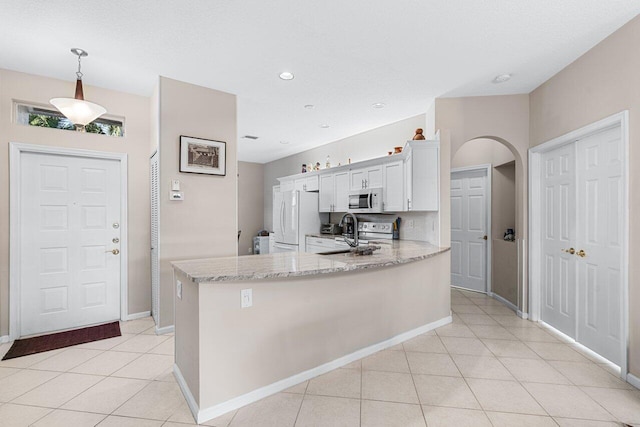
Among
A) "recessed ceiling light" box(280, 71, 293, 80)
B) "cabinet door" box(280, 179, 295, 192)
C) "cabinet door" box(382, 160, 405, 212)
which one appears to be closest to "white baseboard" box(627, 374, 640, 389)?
"cabinet door" box(382, 160, 405, 212)

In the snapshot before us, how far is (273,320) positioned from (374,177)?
3.18 m

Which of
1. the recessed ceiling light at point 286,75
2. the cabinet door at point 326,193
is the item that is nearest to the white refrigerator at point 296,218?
the cabinet door at point 326,193

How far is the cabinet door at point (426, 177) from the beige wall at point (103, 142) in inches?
134

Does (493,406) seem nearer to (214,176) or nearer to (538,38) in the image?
(538,38)

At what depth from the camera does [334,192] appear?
5660 mm

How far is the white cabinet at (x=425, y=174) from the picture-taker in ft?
12.2

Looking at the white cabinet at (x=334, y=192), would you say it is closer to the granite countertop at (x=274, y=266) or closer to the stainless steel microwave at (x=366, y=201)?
the stainless steel microwave at (x=366, y=201)

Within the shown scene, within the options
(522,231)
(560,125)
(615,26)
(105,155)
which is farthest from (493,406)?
(105,155)

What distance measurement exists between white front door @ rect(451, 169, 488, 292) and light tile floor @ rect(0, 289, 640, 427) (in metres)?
2.00

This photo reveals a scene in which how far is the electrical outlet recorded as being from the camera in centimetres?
202

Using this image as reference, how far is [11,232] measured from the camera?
10.2 feet

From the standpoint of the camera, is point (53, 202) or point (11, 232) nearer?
point (11, 232)

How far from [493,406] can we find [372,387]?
2.64 ft

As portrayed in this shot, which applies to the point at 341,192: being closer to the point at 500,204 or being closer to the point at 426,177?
the point at 426,177
